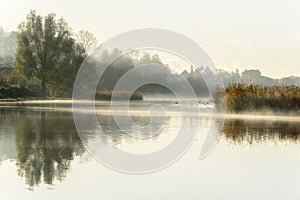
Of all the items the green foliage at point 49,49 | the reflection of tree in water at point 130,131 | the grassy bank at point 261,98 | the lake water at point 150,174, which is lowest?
the lake water at point 150,174

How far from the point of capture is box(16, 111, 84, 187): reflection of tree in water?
11.2 m

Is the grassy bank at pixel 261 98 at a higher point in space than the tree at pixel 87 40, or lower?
lower

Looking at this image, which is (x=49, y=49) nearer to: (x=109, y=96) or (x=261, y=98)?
(x=109, y=96)

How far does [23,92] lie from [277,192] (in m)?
54.9

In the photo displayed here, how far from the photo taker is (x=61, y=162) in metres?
12.7

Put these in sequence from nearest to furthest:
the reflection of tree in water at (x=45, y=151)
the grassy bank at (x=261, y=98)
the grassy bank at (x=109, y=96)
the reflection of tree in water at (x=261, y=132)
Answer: the reflection of tree in water at (x=45, y=151), the reflection of tree in water at (x=261, y=132), the grassy bank at (x=261, y=98), the grassy bank at (x=109, y=96)

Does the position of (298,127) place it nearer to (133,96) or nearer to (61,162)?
(61,162)

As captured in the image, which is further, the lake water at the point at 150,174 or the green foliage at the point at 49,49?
the green foliage at the point at 49,49

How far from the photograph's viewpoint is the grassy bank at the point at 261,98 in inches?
1241

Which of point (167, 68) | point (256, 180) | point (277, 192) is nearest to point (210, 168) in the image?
point (256, 180)

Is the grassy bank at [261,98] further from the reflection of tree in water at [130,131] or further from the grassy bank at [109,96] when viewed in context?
the grassy bank at [109,96]

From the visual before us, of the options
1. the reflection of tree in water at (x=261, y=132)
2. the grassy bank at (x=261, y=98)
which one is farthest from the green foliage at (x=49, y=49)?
the reflection of tree in water at (x=261, y=132)

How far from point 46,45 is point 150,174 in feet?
195

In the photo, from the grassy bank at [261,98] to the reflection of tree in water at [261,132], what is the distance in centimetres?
631
